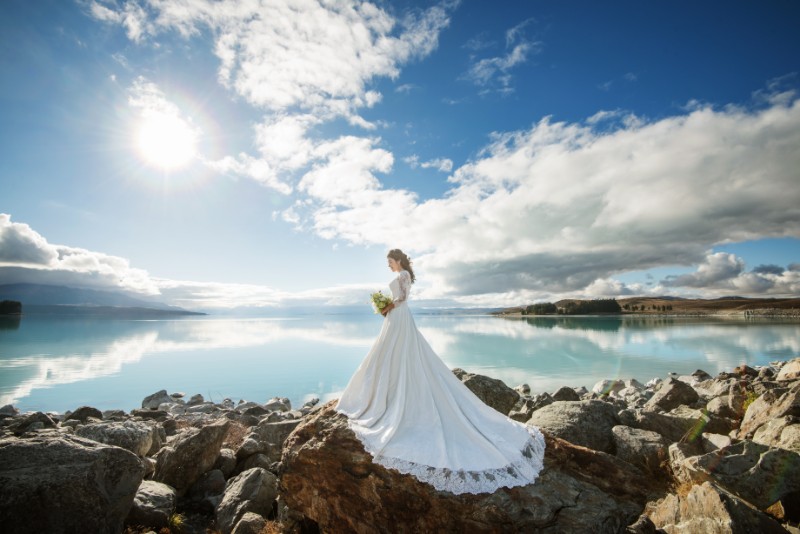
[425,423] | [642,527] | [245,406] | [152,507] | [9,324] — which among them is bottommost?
[245,406]

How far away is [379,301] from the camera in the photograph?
7.62 meters

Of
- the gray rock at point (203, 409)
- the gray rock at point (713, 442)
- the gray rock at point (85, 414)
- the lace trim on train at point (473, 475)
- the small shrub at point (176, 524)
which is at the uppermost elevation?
the lace trim on train at point (473, 475)

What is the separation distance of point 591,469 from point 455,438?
6.90 ft

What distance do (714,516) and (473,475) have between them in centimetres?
273

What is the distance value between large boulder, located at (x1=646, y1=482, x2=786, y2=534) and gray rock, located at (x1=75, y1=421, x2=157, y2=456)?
10.0 meters

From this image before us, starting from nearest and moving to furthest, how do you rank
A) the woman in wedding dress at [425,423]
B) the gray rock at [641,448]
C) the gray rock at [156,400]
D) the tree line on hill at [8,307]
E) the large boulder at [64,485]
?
Answer: the large boulder at [64,485], the woman in wedding dress at [425,423], the gray rock at [641,448], the gray rock at [156,400], the tree line on hill at [8,307]

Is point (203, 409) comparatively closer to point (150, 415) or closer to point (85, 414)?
point (150, 415)

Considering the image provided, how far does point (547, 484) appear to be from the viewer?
5.21 meters

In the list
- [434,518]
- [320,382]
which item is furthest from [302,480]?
[320,382]

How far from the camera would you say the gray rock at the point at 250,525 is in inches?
243

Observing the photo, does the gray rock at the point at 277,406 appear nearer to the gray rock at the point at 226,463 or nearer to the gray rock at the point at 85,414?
the gray rock at the point at 85,414

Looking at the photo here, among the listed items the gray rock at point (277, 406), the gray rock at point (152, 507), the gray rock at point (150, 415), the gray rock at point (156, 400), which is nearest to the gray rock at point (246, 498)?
the gray rock at point (152, 507)

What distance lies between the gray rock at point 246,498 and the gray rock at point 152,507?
0.84 metres

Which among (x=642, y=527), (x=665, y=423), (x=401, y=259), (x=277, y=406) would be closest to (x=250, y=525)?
(x=401, y=259)
